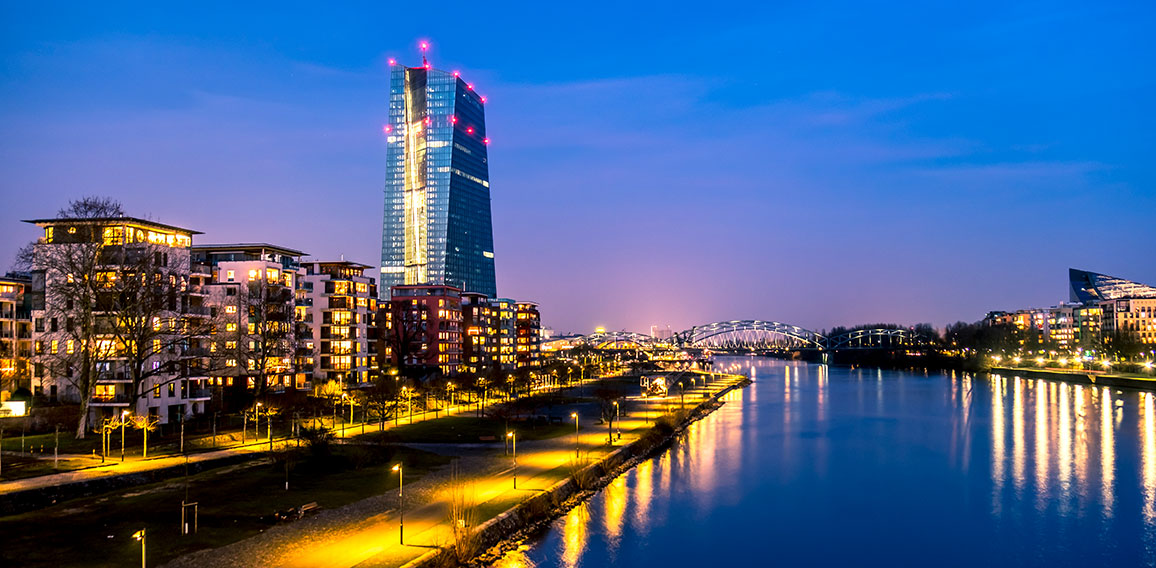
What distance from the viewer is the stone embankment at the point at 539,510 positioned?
2008 centimetres

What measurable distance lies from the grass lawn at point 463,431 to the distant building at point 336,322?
53.9 feet

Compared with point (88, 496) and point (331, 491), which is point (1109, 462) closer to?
point (331, 491)

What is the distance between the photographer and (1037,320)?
7219 inches

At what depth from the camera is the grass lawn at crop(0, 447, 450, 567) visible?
1922cm

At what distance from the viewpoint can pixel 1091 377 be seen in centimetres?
9494

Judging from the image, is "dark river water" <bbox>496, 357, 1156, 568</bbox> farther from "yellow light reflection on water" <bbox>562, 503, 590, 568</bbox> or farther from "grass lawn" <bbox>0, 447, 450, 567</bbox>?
"grass lawn" <bbox>0, 447, 450, 567</bbox>

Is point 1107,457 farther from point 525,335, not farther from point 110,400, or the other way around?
point 525,335

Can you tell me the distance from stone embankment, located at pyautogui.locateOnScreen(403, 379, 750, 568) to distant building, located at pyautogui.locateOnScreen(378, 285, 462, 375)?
4173cm

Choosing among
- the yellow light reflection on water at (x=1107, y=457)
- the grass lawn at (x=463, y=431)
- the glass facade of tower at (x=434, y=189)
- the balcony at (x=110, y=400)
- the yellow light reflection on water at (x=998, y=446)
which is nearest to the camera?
the yellow light reflection on water at (x=1107, y=457)

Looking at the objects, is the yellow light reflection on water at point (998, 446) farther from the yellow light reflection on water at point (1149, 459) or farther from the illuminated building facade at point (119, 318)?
the illuminated building facade at point (119, 318)

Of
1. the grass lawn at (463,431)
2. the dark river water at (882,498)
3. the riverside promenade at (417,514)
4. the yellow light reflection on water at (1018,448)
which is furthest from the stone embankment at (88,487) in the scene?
the yellow light reflection on water at (1018,448)

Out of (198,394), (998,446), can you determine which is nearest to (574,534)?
(198,394)

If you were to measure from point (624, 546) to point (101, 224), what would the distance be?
3040cm

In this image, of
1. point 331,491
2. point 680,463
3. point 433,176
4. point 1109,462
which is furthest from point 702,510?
point 433,176
